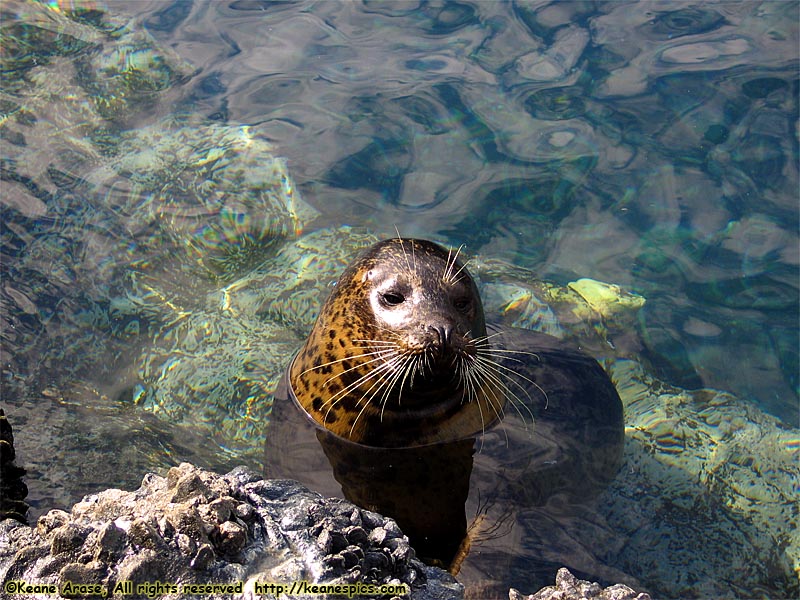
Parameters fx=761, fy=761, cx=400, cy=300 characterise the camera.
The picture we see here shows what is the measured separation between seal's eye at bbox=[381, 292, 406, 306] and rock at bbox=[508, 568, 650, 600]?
1.75 meters

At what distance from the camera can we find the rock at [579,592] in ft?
8.31

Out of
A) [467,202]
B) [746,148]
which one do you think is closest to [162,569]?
[467,202]

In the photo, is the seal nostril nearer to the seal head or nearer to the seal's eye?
the seal head

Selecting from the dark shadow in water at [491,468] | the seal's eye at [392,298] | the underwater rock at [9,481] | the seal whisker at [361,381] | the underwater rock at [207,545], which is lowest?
the dark shadow in water at [491,468]

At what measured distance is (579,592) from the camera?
8.46 ft

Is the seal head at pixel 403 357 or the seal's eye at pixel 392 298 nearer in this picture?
the seal head at pixel 403 357

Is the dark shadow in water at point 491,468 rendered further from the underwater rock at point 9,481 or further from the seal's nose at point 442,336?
the underwater rock at point 9,481

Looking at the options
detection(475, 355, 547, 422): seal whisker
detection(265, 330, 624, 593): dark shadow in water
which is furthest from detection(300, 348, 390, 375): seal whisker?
detection(475, 355, 547, 422): seal whisker

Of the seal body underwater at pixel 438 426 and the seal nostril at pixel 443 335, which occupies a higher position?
the seal nostril at pixel 443 335

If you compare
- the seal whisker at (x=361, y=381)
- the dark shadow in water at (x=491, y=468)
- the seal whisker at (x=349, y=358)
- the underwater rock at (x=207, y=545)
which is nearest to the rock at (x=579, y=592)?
the underwater rock at (x=207, y=545)

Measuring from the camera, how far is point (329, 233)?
245 inches

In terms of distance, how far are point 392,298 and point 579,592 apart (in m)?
1.90

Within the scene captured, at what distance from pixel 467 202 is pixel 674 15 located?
10.7 feet

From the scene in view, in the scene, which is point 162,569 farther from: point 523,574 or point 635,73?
point 635,73
